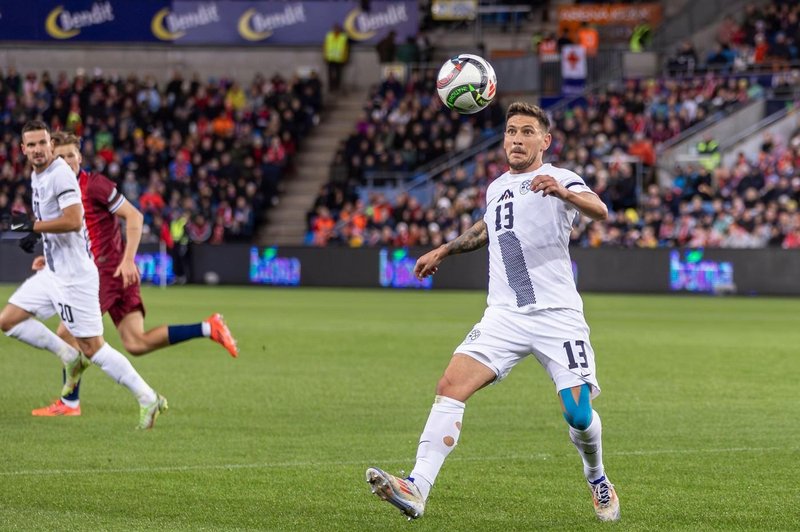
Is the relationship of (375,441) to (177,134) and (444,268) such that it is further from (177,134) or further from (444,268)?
(177,134)

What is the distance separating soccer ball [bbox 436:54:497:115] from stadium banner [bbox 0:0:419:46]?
36794 mm

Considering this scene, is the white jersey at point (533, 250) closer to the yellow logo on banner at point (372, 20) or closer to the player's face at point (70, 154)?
the player's face at point (70, 154)

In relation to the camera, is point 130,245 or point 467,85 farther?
point 130,245

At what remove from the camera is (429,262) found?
7395 millimetres

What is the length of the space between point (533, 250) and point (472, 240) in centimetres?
47

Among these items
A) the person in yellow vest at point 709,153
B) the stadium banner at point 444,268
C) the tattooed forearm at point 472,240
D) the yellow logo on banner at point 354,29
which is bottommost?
the stadium banner at point 444,268

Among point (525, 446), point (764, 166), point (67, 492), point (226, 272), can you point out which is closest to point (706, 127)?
point (764, 166)

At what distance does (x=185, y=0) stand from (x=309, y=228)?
11.6 meters

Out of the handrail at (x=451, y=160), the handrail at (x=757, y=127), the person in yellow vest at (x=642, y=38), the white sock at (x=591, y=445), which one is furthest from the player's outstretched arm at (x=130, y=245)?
the person in yellow vest at (x=642, y=38)

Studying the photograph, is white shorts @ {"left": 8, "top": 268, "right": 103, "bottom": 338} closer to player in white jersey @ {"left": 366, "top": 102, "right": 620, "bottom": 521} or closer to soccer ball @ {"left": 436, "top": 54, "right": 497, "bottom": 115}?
soccer ball @ {"left": 436, "top": 54, "right": 497, "bottom": 115}

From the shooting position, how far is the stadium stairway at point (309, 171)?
39.7 meters

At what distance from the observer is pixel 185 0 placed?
1797 inches

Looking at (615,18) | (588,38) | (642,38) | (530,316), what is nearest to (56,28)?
(588,38)

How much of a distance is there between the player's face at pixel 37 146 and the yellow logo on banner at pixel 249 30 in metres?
36.1
